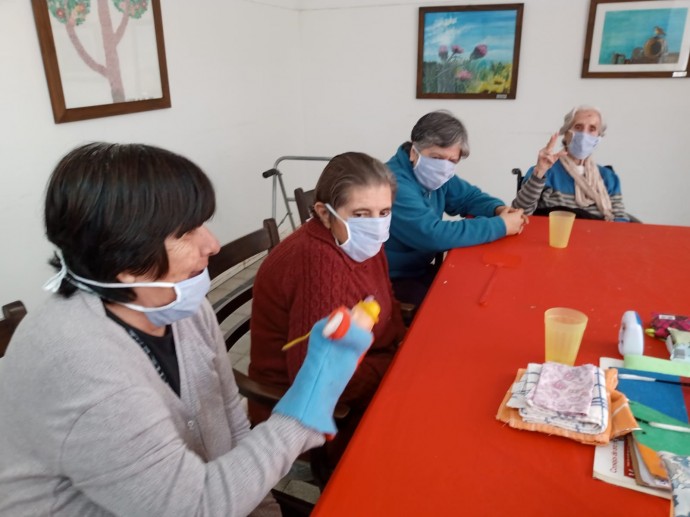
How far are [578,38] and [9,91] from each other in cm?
354

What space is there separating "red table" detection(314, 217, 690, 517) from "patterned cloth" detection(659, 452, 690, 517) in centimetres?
12

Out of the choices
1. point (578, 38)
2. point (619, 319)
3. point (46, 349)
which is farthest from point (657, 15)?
point (46, 349)

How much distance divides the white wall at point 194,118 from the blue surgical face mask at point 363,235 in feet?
2.43

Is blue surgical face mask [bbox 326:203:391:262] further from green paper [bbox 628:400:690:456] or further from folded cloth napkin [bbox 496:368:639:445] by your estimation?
green paper [bbox 628:400:690:456]

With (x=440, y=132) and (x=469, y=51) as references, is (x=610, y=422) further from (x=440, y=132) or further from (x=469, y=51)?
(x=469, y=51)

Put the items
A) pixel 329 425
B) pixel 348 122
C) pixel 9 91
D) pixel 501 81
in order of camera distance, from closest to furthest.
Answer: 1. pixel 329 425
2. pixel 9 91
3. pixel 501 81
4. pixel 348 122

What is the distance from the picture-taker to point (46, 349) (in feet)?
2.35

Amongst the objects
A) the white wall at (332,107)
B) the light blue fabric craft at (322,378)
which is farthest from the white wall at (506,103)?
the light blue fabric craft at (322,378)

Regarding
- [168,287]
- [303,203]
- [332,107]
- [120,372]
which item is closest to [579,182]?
[303,203]

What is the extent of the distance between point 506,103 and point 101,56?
2.86 meters

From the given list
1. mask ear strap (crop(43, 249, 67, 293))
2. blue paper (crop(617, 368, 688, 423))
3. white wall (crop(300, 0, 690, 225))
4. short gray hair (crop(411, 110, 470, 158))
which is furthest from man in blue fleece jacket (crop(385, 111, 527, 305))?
white wall (crop(300, 0, 690, 225))

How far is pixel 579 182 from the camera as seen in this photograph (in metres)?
2.43

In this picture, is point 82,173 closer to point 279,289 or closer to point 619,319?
point 279,289

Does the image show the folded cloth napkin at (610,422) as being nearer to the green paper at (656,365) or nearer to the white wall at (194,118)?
the green paper at (656,365)
